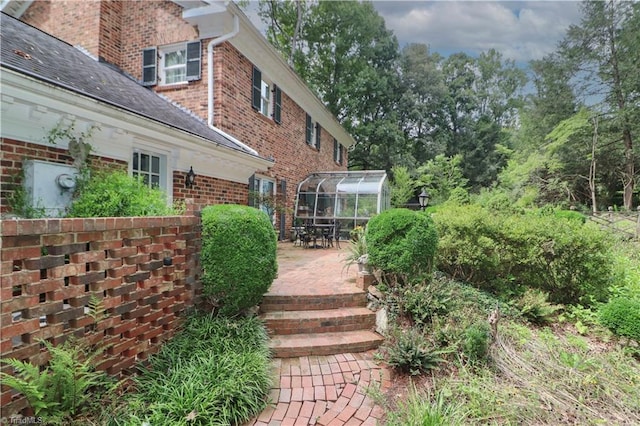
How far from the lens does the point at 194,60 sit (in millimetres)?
7777

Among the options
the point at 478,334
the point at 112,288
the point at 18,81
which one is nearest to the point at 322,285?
the point at 478,334

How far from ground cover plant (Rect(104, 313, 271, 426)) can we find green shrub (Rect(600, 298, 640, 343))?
4.88 metres

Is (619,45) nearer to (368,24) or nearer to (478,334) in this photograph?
(368,24)

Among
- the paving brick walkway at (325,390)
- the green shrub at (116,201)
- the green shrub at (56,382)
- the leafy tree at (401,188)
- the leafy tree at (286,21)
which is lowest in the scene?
the paving brick walkway at (325,390)

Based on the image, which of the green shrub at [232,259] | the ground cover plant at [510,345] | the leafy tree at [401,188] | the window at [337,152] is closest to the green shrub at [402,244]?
the ground cover plant at [510,345]

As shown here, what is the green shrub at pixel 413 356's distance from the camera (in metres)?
3.41

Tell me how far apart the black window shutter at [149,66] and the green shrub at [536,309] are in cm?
1014

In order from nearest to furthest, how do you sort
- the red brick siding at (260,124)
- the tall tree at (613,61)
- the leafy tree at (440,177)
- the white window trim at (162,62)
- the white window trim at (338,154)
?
1. the red brick siding at (260,124)
2. the white window trim at (162,62)
3. the tall tree at (613,61)
4. the white window trim at (338,154)
5. the leafy tree at (440,177)

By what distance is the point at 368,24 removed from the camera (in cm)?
2241

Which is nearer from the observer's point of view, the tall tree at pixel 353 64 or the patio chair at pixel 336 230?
the patio chair at pixel 336 230

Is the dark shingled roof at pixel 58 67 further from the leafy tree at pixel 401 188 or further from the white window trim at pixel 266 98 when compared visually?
the leafy tree at pixel 401 188

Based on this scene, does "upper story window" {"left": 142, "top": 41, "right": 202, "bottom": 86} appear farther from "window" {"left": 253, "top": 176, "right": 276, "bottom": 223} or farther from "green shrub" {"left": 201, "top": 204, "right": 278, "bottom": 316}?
"green shrub" {"left": 201, "top": 204, "right": 278, "bottom": 316}


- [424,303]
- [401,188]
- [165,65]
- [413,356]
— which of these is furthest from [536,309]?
[401,188]

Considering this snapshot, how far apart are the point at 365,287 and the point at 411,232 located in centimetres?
115
